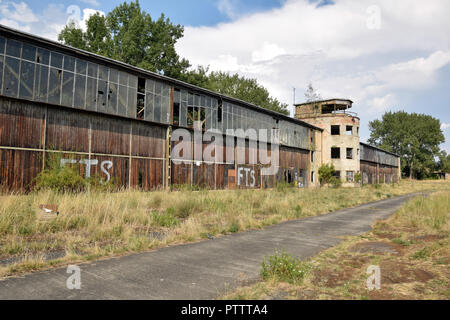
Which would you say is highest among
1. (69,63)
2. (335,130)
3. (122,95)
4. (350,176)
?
(335,130)

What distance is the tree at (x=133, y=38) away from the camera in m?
42.4

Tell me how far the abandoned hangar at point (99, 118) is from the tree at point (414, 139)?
82086 millimetres

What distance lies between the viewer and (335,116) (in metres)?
48.4

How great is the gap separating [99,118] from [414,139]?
3849 inches

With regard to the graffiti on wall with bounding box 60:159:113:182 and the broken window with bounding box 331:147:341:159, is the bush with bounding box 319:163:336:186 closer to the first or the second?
the broken window with bounding box 331:147:341:159

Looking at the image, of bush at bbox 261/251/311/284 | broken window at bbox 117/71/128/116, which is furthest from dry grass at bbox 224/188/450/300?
broken window at bbox 117/71/128/116

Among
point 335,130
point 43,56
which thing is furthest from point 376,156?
point 43,56

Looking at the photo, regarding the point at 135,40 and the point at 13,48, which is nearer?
the point at 13,48

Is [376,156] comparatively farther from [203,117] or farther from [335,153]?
[203,117]

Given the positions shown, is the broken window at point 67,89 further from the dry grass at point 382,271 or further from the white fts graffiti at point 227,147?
the dry grass at point 382,271

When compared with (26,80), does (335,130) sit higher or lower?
higher

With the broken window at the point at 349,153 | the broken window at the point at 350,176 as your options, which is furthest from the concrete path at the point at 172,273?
the broken window at the point at 349,153

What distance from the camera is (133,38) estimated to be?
44312 millimetres

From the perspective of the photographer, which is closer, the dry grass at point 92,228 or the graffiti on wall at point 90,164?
the dry grass at point 92,228
